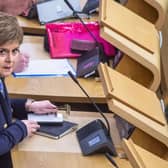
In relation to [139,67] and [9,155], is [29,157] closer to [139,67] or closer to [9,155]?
[9,155]

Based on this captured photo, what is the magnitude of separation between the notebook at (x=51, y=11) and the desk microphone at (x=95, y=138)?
1.08 meters

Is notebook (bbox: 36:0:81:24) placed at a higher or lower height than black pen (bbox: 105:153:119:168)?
lower

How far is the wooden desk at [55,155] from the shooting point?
5.31ft

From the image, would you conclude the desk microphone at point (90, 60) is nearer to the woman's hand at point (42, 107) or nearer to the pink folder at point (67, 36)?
the pink folder at point (67, 36)


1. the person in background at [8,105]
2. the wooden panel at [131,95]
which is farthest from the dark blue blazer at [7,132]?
the wooden panel at [131,95]

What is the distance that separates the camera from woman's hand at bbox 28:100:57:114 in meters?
1.84

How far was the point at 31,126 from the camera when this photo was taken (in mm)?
1738

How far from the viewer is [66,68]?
224 cm

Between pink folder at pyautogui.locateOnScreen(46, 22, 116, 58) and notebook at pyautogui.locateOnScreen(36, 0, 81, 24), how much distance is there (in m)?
0.17

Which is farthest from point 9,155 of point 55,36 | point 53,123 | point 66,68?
point 55,36

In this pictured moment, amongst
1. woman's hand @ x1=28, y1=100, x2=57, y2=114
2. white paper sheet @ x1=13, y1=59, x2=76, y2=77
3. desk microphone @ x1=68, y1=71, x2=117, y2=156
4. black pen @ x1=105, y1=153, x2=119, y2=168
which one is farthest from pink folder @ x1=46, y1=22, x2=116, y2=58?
black pen @ x1=105, y1=153, x2=119, y2=168

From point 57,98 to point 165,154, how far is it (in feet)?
2.11

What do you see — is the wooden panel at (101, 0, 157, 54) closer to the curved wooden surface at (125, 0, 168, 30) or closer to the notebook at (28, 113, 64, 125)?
the curved wooden surface at (125, 0, 168, 30)

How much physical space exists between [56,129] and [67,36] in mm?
775
